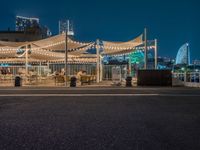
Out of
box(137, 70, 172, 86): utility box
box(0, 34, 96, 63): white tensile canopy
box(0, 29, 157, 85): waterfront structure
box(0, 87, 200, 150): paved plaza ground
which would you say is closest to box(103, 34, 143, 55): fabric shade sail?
box(0, 29, 157, 85): waterfront structure

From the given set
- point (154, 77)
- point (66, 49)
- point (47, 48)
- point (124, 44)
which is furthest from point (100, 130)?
point (47, 48)

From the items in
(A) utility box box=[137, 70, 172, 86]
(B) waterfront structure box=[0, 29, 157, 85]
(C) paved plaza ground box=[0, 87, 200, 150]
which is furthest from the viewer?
(B) waterfront structure box=[0, 29, 157, 85]

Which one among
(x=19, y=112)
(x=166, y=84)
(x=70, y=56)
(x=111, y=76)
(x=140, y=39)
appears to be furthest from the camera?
(x=70, y=56)

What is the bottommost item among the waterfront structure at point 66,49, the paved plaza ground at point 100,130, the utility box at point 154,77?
the paved plaza ground at point 100,130

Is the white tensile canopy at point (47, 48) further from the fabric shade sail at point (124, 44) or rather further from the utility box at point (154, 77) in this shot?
the utility box at point (154, 77)

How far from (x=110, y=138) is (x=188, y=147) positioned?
1101mm

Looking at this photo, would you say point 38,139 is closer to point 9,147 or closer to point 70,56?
point 9,147

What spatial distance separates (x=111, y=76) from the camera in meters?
24.9

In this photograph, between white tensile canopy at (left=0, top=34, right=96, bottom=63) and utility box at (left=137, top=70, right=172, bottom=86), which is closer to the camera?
utility box at (left=137, top=70, right=172, bottom=86)

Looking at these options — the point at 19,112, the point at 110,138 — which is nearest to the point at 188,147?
the point at 110,138

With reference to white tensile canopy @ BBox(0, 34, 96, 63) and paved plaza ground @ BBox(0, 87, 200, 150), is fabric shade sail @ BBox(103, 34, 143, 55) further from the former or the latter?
paved plaza ground @ BBox(0, 87, 200, 150)

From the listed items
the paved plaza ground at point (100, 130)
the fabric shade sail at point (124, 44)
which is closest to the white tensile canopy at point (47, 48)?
the fabric shade sail at point (124, 44)

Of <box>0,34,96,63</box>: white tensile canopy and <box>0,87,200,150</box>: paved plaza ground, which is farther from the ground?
<box>0,34,96,63</box>: white tensile canopy

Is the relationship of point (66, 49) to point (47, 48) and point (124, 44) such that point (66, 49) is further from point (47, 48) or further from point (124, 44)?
point (47, 48)
